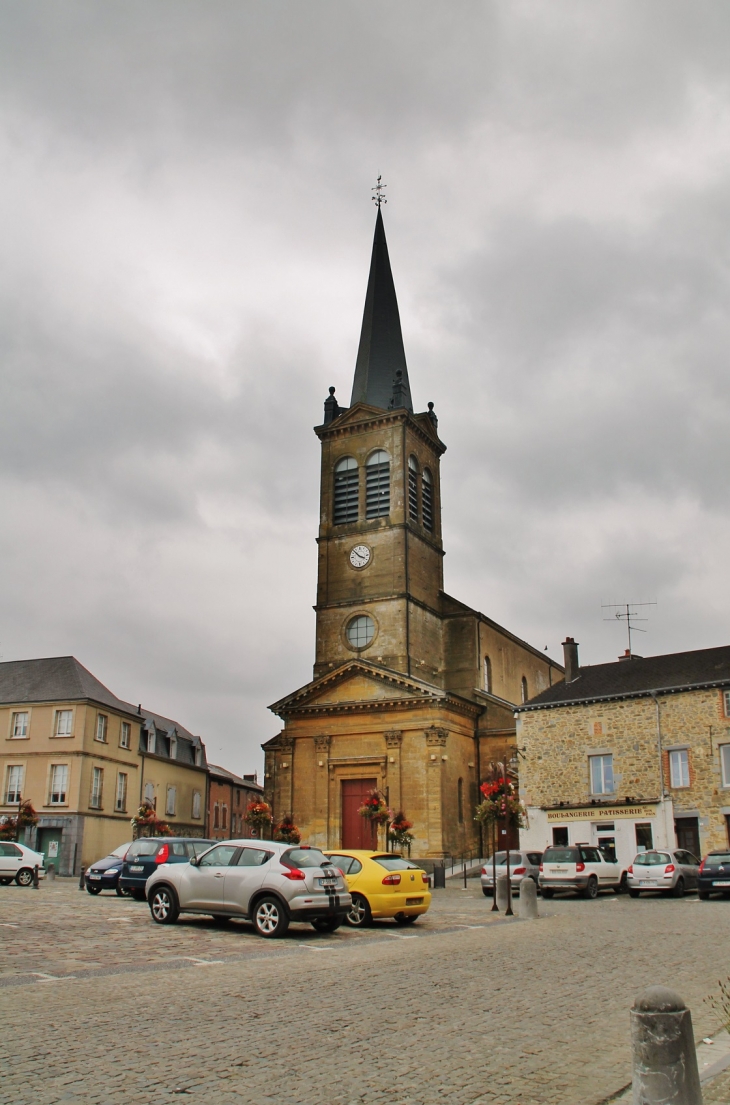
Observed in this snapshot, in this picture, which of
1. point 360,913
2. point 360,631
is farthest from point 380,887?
point 360,631

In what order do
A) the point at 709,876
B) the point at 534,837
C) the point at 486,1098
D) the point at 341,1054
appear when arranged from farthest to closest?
the point at 534,837, the point at 709,876, the point at 341,1054, the point at 486,1098

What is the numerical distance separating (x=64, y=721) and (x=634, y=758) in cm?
2473

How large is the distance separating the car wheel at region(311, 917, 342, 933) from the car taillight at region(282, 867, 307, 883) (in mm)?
901

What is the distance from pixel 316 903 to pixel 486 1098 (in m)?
9.59

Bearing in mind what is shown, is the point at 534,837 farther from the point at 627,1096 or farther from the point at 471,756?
the point at 627,1096

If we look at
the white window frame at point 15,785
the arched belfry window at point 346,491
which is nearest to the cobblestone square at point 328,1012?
the white window frame at point 15,785

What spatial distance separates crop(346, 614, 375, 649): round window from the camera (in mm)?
45531

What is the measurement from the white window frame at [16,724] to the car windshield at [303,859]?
3113 cm

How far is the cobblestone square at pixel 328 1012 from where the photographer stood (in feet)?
20.1

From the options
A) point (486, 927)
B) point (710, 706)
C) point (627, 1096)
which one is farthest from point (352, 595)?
point (627, 1096)

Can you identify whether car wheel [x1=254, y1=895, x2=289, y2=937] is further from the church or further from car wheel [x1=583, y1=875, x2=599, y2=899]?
the church

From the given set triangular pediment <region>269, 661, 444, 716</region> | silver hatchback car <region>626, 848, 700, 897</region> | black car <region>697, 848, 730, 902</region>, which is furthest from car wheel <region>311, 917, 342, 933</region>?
triangular pediment <region>269, 661, 444, 716</region>

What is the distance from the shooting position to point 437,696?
136 ft

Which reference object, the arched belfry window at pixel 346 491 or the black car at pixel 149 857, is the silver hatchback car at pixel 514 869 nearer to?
the black car at pixel 149 857
